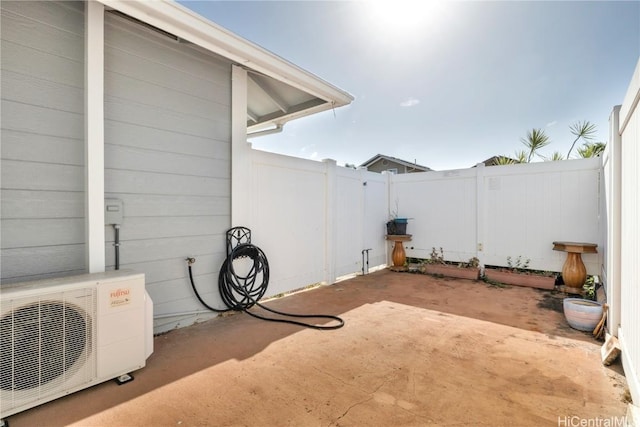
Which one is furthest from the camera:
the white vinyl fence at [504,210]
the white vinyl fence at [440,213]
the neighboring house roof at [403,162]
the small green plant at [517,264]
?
the neighboring house roof at [403,162]

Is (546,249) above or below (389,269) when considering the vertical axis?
above

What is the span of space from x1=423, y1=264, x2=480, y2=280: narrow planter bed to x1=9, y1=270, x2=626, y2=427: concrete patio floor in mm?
1875

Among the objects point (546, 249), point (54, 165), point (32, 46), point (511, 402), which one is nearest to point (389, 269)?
point (546, 249)

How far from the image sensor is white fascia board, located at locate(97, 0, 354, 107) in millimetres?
2076

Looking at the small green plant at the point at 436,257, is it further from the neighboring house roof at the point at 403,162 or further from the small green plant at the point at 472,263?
the neighboring house roof at the point at 403,162

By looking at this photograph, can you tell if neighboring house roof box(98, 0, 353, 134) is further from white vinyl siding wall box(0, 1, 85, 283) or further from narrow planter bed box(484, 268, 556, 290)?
narrow planter bed box(484, 268, 556, 290)

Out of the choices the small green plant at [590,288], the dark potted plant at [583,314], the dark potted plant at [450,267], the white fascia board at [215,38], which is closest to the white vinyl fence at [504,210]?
the dark potted plant at [450,267]

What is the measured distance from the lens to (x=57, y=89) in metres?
2.18

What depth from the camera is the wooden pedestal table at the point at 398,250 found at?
5907mm

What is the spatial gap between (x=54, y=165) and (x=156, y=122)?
0.90 metres

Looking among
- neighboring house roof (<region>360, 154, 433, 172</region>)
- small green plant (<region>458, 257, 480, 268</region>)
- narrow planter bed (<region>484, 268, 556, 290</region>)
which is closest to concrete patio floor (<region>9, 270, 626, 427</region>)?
narrow planter bed (<region>484, 268, 556, 290</region>)

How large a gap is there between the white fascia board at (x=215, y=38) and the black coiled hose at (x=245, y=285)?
203 centimetres

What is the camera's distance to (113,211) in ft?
7.92

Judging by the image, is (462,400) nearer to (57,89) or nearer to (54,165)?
(54,165)
